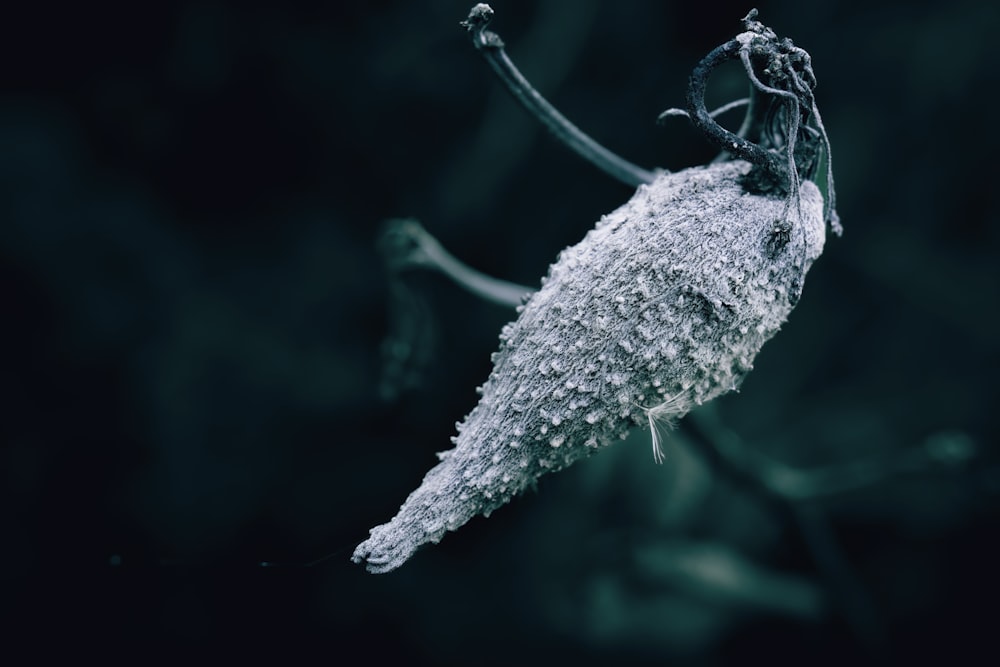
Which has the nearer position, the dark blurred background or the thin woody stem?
the thin woody stem

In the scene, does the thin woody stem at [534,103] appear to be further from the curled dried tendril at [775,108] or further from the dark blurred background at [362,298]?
the dark blurred background at [362,298]

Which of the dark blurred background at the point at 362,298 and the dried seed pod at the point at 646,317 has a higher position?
the dark blurred background at the point at 362,298

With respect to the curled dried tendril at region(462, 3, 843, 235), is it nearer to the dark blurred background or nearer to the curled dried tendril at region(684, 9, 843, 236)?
the curled dried tendril at region(684, 9, 843, 236)

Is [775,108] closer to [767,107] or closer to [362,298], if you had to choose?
[767,107]

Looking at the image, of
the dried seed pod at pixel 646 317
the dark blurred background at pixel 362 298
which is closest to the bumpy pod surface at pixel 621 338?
the dried seed pod at pixel 646 317

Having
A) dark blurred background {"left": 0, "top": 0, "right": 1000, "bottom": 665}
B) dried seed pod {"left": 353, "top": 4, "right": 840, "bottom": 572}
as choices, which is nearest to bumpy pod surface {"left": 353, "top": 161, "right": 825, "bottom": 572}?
dried seed pod {"left": 353, "top": 4, "right": 840, "bottom": 572}

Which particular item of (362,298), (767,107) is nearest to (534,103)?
(767,107)

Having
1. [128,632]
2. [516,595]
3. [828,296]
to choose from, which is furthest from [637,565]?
[128,632]
